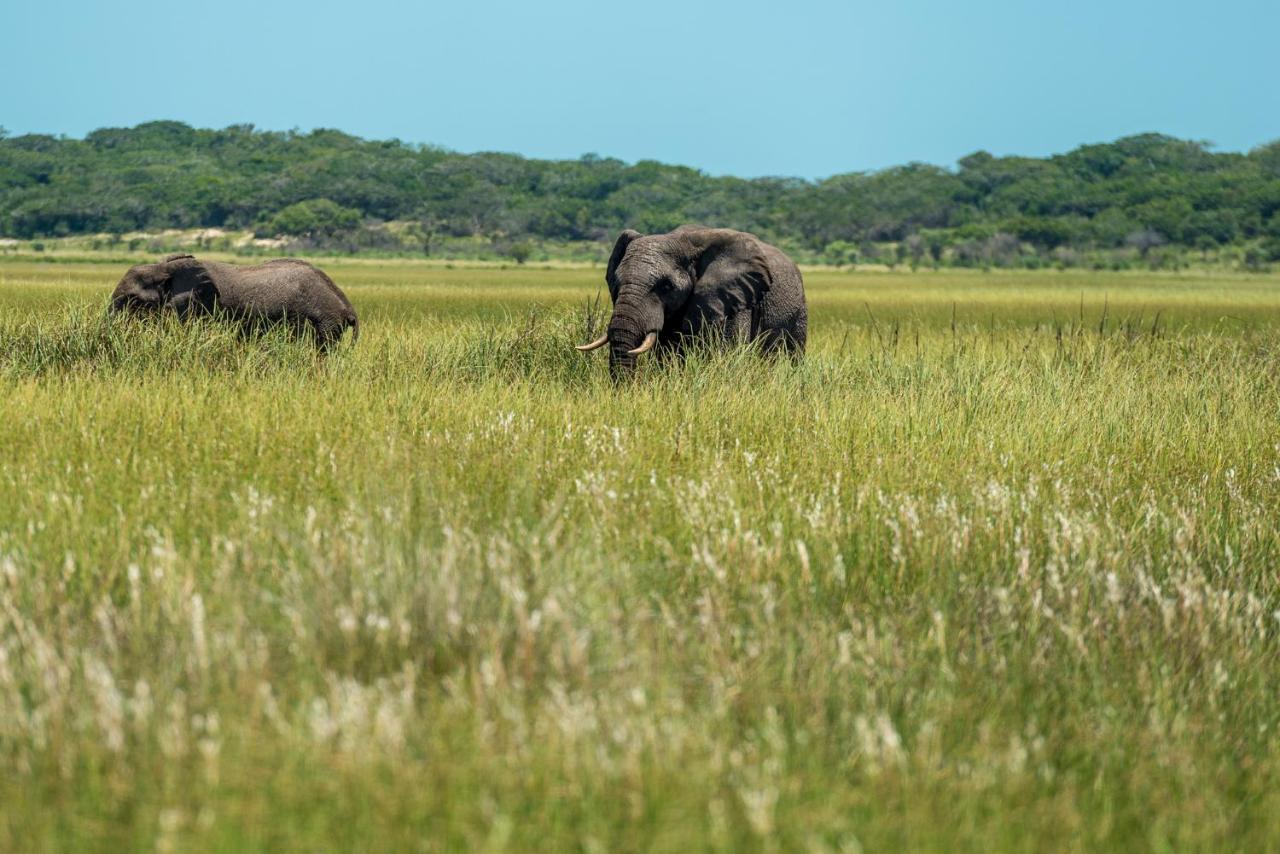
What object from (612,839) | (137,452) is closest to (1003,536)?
(612,839)

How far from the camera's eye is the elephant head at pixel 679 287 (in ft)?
41.5

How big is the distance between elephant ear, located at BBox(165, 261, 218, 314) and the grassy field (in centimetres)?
579

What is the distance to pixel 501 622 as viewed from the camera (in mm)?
3791

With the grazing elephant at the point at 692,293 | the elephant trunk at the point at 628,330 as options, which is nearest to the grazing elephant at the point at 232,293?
the grazing elephant at the point at 692,293

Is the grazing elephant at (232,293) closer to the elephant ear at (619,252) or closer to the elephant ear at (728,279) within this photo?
the elephant ear at (619,252)

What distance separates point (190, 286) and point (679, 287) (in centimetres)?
558

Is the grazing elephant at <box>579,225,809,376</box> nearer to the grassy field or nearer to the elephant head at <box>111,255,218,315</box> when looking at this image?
the grassy field

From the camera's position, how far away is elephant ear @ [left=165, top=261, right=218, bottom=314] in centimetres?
1454

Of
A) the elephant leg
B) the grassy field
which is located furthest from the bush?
the grassy field

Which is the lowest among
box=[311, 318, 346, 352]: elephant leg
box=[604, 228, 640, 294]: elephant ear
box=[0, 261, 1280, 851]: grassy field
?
box=[0, 261, 1280, 851]: grassy field

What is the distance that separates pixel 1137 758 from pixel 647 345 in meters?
9.01

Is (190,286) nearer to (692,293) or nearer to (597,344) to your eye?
(597,344)

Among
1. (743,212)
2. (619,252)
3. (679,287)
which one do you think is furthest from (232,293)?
(743,212)

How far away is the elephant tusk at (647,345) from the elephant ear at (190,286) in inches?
201
